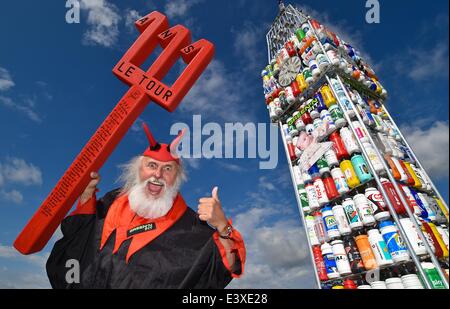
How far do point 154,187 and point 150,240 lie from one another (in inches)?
24.1

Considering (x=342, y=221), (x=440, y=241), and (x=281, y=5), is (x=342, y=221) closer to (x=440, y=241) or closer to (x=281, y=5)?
(x=440, y=241)

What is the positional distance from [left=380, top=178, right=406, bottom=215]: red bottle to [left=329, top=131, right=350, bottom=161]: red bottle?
99cm

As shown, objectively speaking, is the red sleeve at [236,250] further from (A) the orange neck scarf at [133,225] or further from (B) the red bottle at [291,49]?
(B) the red bottle at [291,49]

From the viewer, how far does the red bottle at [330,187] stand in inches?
216

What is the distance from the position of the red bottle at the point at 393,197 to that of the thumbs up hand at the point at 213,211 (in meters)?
3.56

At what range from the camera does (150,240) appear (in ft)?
8.62

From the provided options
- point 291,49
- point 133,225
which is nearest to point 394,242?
point 133,225

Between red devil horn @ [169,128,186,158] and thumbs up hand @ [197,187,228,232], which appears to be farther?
red devil horn @ [169,128,186,158]

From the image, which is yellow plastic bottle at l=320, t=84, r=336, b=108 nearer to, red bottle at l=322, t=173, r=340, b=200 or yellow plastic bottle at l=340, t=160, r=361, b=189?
yellow plastic bottle at l=340, t=160, r=361, b=189

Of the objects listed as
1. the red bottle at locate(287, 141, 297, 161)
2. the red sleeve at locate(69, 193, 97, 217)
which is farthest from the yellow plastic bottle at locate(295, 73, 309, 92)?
the red sleeve at locate(69, 193, 97, 217)

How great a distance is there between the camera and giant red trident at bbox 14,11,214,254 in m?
2.71

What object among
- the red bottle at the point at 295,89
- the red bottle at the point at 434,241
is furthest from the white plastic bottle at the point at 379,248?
the red bottle at the point at 295,89
